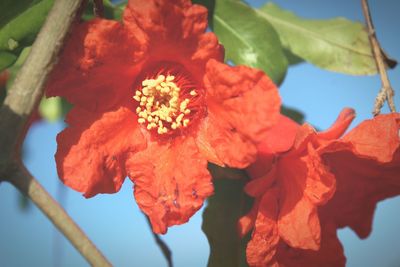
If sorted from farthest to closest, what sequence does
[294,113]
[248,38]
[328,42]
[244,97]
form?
[294,113] < [328,42] < [248,38] < [244,97]

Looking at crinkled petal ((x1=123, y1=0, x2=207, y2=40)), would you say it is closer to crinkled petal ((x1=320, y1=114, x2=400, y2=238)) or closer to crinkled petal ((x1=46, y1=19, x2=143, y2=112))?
crinkled petal ((x1=46, y1=19, x2=143, y2=112))

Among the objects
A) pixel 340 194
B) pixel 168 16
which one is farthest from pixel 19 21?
pixel 340 194

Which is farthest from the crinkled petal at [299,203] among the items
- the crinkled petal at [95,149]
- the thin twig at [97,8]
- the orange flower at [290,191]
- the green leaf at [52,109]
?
the green leaf at [52,109]

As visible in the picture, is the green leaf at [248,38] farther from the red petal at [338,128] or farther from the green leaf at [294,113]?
the green leaf at [294,113]

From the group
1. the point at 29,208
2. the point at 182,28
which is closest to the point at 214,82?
the point at 182,28

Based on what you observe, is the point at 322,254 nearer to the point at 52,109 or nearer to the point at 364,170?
the point at 364,170

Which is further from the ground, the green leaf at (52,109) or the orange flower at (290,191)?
the orange flower at (290,191)

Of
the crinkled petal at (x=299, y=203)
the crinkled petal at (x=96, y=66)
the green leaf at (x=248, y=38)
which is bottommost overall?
the crinkled petal at (x=299, y=203)

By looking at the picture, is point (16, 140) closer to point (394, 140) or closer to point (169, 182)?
point (169, 182)
